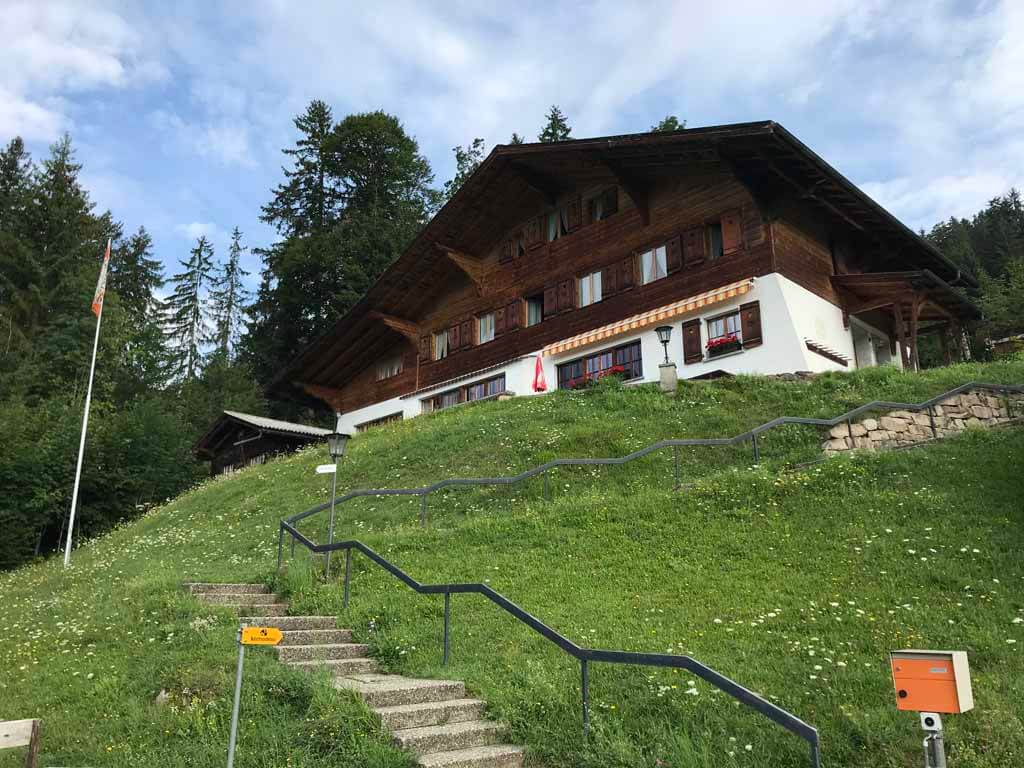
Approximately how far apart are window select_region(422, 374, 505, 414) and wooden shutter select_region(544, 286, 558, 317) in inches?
120

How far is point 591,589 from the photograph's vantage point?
938cm

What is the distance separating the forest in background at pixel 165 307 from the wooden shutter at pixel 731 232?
1920 centimetres

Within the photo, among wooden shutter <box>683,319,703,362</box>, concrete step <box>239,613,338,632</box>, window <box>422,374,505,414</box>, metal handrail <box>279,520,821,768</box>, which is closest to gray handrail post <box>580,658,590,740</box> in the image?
metal handrail <box>279,520,821,768</box>

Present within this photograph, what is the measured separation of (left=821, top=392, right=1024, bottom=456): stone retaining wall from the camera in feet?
50.3

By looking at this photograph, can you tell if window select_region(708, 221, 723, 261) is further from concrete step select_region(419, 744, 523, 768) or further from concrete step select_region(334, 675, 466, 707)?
concrete step select_region(419, 744, 523, 768)

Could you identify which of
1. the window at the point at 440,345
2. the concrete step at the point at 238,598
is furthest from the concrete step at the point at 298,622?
the window at the point at 440,345

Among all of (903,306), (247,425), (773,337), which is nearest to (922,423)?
(773,337)

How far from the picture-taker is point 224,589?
10.8 meters

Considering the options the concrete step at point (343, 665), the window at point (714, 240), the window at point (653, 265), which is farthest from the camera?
the window at point (653, 265)

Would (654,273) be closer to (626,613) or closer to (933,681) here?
(626,613)

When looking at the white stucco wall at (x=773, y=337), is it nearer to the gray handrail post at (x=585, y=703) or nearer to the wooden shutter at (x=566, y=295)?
the wooden shutter at (x=566, y=295)

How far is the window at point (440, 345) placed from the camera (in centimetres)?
3303

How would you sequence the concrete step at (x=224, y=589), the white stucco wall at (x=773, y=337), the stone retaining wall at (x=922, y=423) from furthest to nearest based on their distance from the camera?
the white stucco wall at (x=773, y=337) < the stone retaining wall at (x=922, y=423) < the concrete step at (x=224, y=589)

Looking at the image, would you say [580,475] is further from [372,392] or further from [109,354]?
[109,354]
